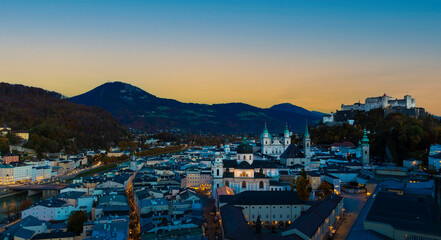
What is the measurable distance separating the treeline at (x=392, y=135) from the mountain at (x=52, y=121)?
124 ft

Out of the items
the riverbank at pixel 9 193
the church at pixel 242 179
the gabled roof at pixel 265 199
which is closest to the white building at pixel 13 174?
the riverbank at pixel 9 193

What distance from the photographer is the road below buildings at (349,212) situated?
16500 millimetres

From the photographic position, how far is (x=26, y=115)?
62094 mm

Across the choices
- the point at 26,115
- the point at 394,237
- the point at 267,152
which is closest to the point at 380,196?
the point at 394,237

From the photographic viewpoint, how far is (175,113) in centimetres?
15438

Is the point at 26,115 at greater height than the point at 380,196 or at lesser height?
greater

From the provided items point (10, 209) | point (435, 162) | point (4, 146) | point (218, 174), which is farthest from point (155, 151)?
point (435, 162)

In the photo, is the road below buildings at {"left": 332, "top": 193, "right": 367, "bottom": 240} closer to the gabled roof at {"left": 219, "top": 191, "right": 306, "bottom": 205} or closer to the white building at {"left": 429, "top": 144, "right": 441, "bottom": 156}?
the gabled roof at {"left": 219, "top": 191, "right": 306, "bottom": 205}

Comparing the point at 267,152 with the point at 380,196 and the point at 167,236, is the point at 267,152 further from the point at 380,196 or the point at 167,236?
the point at 167,236

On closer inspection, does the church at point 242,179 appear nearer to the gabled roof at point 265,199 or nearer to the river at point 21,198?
the gabled roof at point 265,199

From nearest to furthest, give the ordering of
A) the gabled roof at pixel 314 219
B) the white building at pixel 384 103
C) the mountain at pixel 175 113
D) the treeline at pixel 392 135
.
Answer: the gabled roof at pixel 314 219 → the treeline at pixel 392 135 → the white building at pixel 384 103 → the mountain at pixel 175 113

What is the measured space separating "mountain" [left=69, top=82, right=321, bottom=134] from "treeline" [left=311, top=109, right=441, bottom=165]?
87324mm

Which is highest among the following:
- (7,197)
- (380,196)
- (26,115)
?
(26,115)

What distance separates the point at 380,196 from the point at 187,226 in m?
10.4
